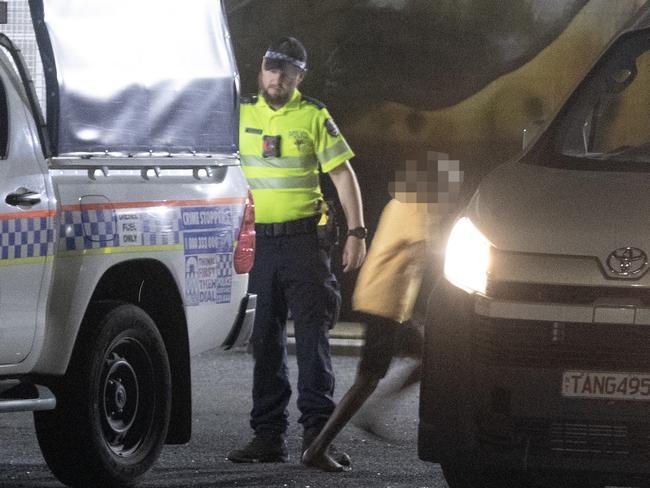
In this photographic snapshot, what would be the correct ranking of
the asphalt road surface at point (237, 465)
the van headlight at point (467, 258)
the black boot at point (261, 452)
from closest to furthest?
the van headlight at point (467, 258) < the asphalt road surface at point (237, 465) < the black boot at point (261, 452)

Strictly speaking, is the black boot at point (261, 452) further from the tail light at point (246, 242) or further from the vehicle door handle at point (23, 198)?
the vehicle door handle at point (23, 198)

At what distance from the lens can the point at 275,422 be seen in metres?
9.30

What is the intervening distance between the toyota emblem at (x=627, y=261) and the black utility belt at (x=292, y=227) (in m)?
3.02

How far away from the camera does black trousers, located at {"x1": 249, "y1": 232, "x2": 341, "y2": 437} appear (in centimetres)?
931

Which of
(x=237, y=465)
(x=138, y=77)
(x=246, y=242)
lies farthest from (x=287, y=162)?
(x=237, y=465)

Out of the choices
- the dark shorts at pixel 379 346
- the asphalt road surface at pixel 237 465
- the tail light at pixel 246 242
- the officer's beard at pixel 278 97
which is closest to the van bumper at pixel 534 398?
the asphalt road surface at pixel 237 465

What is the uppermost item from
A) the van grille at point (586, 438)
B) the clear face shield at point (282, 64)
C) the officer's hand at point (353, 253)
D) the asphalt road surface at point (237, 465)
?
the clear face shield at point (282, 64)

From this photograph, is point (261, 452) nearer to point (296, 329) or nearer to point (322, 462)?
point (322, 462)

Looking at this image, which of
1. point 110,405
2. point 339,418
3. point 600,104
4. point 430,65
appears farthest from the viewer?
point 430,65

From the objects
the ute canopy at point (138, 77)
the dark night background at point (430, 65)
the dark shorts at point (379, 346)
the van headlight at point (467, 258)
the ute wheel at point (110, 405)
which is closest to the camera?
the van headlight at point (467, 258)

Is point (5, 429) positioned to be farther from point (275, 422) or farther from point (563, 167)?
point (563, 167)

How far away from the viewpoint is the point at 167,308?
8.86 meters

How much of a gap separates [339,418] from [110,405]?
1072 millimetres

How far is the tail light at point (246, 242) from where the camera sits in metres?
9.12
